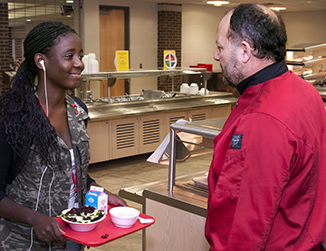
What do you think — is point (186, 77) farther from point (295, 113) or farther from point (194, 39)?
point (295, 113)

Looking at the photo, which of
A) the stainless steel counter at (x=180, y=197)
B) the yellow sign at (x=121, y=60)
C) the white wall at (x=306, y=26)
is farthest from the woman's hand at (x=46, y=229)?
the white wall at (x=306, y=26)

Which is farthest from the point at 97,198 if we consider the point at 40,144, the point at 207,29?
the point at 207,29

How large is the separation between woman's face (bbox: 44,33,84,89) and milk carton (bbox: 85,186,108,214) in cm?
42

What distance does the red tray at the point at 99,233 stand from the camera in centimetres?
126

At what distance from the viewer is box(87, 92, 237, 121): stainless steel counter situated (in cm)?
515

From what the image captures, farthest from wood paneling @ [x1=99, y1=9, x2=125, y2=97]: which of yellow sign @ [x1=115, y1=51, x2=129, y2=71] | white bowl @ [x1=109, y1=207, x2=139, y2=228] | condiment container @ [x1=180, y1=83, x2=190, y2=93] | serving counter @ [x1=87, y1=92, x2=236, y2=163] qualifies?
white bowl @ [x1=109, y1=207, x2=139, y2=228]

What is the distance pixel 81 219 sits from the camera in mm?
1328

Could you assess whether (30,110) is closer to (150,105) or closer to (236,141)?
(236,141)

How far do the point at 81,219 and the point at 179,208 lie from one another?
0.74 metres

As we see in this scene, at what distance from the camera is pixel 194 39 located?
956 centimetres

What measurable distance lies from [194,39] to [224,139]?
8.78 metres

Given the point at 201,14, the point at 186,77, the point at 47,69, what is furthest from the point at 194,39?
the point at 47,69

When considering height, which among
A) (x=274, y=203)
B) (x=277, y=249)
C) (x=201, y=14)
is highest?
(x=201, y=14)

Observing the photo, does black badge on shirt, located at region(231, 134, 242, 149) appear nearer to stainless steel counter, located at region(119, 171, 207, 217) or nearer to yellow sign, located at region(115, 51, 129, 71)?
stainless steel counter, located at region(119, 171, 207, 217)
